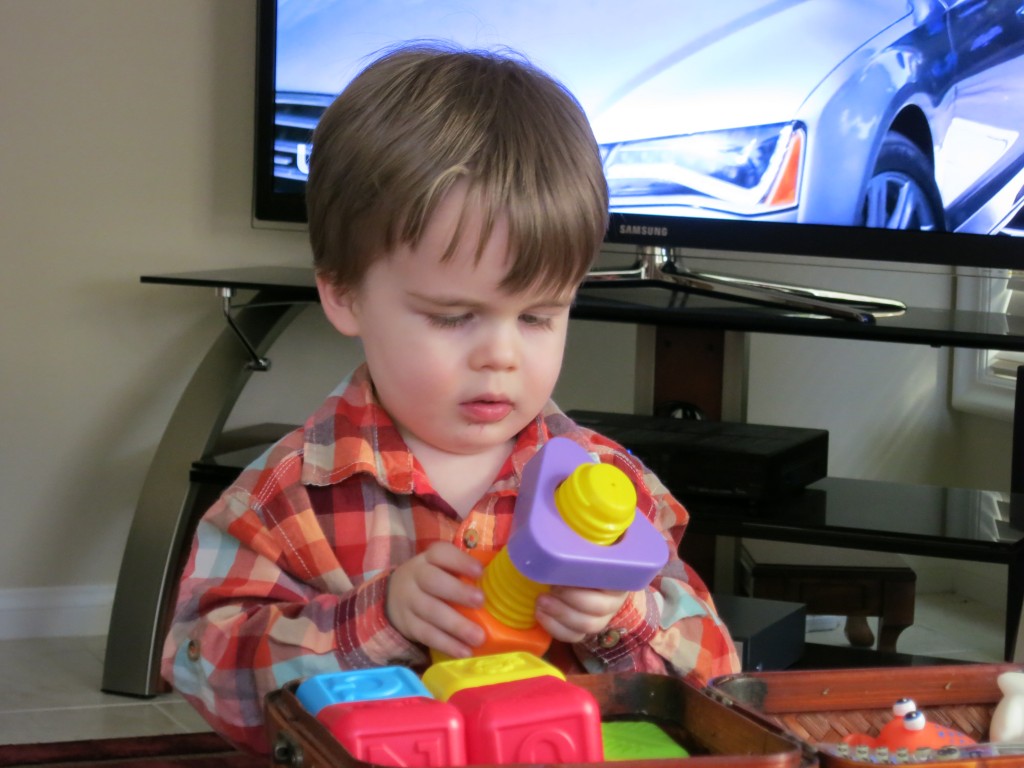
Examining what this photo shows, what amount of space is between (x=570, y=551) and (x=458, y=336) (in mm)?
254

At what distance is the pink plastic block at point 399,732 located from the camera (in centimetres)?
44

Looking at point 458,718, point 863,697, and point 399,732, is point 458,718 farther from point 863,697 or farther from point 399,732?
point 863,697

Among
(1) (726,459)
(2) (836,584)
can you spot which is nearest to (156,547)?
(1) (726,459)

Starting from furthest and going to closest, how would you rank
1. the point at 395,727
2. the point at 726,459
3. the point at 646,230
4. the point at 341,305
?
1. the point at 646,230
2. the point at 726,459
3. the point at 341,305
4. the point at 395,727

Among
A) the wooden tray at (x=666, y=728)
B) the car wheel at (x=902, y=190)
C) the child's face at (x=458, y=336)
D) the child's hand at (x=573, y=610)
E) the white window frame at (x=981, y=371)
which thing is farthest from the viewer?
the white window frame at (x=981, y=371)

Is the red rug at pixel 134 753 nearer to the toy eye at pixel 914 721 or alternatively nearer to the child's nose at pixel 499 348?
the child's nose at pixel 499 348

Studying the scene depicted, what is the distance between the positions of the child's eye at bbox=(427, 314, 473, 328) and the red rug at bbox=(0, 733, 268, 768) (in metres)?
1.03

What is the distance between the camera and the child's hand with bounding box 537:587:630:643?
65cm

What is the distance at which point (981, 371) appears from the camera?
7.39 ft

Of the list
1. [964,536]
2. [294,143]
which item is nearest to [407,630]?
[964,536]

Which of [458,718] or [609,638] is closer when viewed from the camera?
[458,718]

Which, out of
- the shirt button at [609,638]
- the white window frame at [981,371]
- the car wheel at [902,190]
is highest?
the car wheel at [902,190]

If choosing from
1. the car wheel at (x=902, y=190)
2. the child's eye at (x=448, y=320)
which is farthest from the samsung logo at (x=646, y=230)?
the child's eye at (x=448, y=320)

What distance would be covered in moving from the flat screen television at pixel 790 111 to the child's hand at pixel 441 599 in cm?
121
